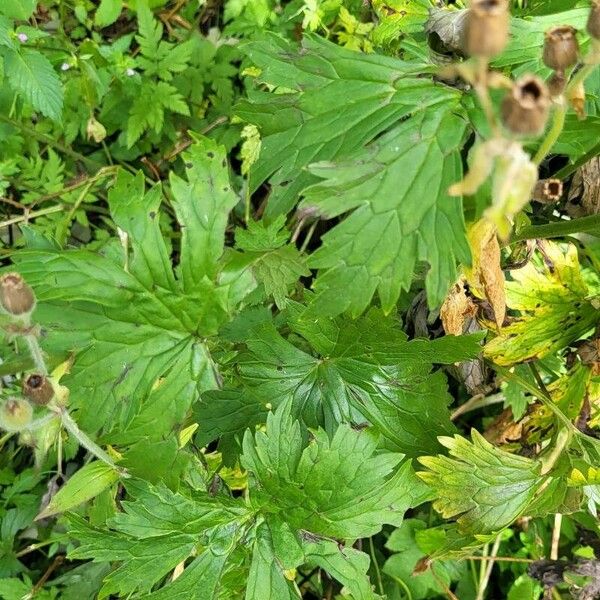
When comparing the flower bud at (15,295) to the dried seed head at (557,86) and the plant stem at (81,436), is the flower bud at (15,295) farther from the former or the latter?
the dried seed head at (557,86)

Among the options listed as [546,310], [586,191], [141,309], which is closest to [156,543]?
[141,309]

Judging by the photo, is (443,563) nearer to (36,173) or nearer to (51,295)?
(51,295)

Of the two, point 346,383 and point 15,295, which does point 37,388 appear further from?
point 346,383

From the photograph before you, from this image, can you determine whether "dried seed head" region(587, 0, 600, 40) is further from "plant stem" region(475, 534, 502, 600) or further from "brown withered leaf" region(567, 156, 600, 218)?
"plant stem" region(475, 534, 502, 600)

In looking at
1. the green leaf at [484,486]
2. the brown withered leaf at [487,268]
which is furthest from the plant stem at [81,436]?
the brown withered leaf at [487,268]

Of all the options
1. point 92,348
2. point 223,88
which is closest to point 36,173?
point 223,88
